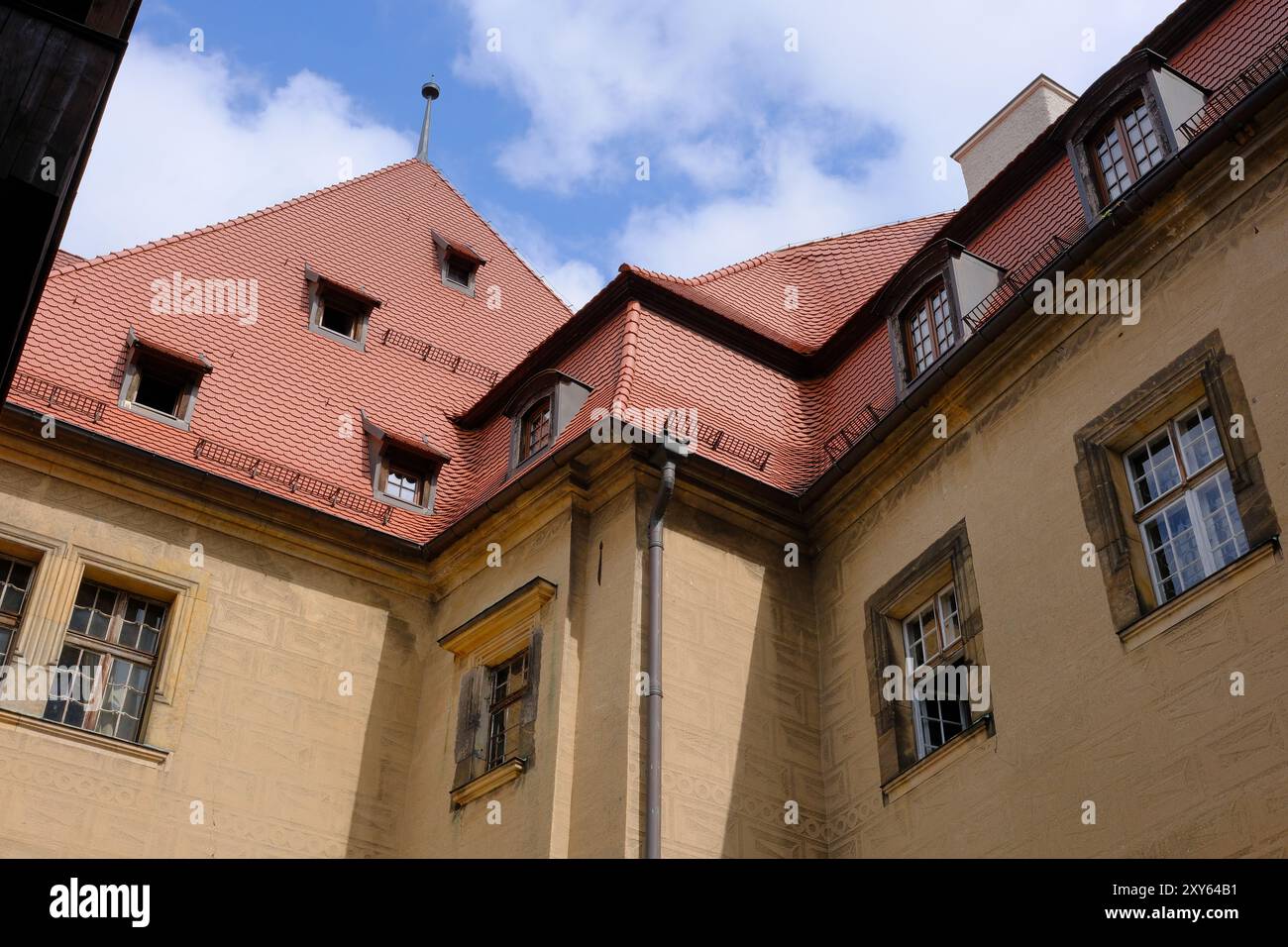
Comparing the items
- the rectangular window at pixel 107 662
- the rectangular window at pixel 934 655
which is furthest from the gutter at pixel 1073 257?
the rectangular window at pixel 107 662

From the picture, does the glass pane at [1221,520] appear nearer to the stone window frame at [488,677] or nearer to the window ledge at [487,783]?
the stone window frame at [488,677]

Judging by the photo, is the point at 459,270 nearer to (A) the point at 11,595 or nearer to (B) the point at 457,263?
(B) the point at 457,263

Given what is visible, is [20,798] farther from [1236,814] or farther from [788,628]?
[1236,814]

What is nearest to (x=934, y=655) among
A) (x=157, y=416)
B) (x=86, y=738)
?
(x=86, y=738)

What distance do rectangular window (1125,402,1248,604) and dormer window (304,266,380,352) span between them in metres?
9.08

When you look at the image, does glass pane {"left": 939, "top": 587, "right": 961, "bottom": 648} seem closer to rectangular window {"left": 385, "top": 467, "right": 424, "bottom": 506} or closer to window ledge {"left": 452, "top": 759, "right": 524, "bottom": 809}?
window ledge {"left": 452, "top": 759, "right": 524, "bottom": 809}

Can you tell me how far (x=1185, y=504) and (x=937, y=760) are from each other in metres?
2.41

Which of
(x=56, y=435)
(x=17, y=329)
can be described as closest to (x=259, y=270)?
(x=56, y=435)

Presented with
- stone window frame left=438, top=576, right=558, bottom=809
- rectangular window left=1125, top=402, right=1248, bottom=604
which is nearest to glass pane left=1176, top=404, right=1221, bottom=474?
rectangular window left=1125, top=402, right=1248, bottom=604

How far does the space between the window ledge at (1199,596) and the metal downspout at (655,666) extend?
127 inches

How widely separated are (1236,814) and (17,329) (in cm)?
633

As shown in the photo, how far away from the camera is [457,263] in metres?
18.8

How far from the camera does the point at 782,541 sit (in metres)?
12.6
